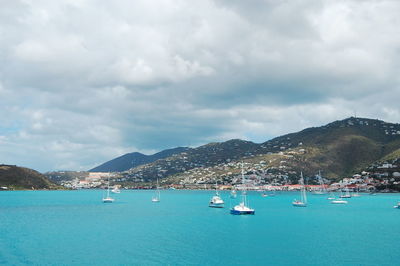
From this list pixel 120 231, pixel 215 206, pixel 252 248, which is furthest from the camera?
pixel 215 206

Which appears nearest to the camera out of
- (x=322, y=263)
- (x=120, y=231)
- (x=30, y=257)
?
(x=322, y=263)

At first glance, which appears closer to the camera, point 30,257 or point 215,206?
point 30,257

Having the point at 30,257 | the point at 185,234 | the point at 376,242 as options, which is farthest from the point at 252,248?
the point at 30,257

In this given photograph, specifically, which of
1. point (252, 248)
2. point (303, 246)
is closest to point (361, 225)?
point (303, 246)

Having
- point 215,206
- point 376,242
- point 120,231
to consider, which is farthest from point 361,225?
point 215,206

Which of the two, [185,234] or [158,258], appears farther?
[185,234]

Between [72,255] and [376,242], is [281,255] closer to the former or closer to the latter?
[376,242]

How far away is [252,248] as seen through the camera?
59.0 metres

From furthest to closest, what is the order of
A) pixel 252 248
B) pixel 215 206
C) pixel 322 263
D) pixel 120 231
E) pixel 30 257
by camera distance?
pixel 215 206 → pixel 120 231 → pixel 252 248 → pixel 30 257 → pixel 322 263

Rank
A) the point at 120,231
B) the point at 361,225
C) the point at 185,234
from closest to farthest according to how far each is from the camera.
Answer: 1. the point at 185,234
2. the point at 120,231
3. the point at 361,225

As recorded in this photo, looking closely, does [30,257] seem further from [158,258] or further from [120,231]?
[120,231]

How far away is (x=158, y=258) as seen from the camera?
52.0 metres

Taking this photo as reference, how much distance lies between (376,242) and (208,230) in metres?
33.2

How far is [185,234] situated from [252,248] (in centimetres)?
1825
